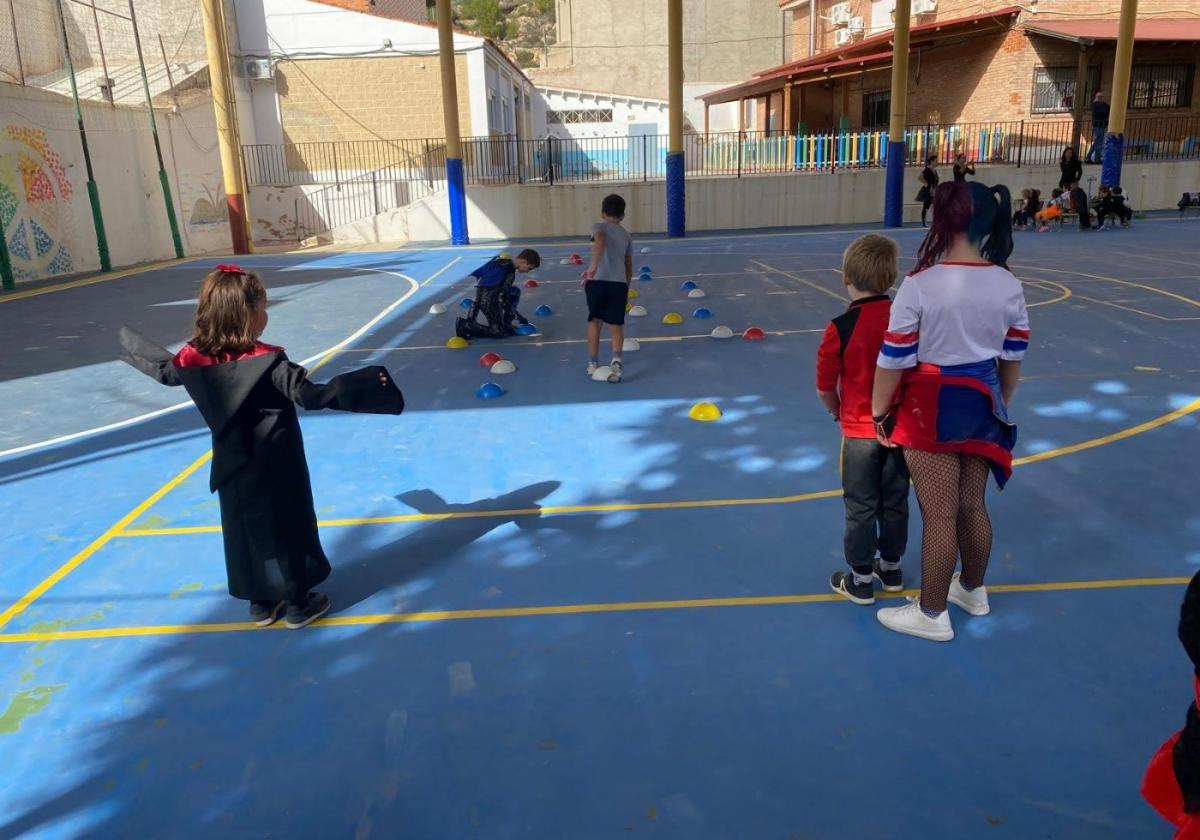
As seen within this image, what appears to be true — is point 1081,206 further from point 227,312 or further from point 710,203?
point 227,312

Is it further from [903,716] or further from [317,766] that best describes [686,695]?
[317,766]

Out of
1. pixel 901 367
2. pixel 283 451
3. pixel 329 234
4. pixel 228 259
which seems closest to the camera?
pixel 901 367

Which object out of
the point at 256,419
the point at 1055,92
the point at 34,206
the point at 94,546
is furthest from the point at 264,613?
the point at 1055,92

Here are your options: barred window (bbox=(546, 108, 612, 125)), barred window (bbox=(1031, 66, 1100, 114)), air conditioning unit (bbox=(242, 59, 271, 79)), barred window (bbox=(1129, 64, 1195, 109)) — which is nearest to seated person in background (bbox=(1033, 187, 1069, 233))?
barred window (bbox=(1031, 66, 1100, 114))

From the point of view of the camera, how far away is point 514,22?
266ft

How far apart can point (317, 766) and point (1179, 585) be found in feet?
12.4

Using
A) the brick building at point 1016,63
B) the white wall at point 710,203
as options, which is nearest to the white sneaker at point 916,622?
the white wall at point 710,203

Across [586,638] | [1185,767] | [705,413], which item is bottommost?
[586,638]

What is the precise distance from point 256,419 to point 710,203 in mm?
22159

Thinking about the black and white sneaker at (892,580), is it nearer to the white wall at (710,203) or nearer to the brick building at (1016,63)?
the white wall at (710,203)

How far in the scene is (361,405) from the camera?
329cm

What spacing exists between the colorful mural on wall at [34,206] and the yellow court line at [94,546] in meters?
14.4

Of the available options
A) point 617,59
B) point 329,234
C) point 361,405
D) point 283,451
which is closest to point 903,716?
point 361,405

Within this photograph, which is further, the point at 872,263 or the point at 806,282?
the point at 806,282
